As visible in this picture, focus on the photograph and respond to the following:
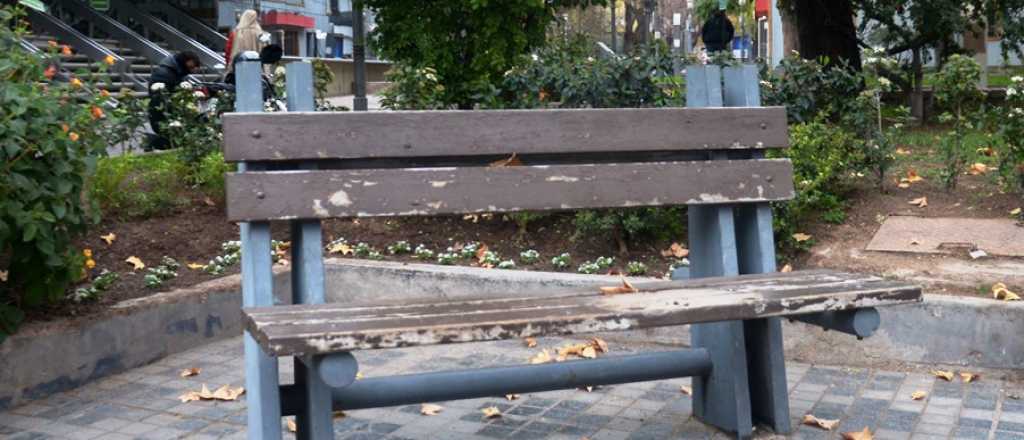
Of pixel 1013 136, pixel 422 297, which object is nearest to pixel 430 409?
pixel 422 297

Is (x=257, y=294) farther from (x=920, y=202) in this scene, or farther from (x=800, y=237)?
(x=920, y=202)

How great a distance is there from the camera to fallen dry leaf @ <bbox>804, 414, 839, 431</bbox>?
4.28m

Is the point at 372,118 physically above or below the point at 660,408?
above

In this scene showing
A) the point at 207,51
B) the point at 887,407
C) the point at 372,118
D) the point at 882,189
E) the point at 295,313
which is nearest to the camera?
the point at 295,313

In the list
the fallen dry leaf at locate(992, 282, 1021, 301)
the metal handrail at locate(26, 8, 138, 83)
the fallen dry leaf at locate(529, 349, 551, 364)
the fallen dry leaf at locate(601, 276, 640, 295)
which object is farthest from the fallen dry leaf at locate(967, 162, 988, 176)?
the metal handrail at locate(26, 8, 138, 83)

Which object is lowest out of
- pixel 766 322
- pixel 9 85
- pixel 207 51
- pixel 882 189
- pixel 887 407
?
pixel 887 407

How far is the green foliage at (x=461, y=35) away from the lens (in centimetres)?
947

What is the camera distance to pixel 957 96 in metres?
7.36

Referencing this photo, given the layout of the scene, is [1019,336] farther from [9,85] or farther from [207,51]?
[207,51]

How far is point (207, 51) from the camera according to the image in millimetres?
25406

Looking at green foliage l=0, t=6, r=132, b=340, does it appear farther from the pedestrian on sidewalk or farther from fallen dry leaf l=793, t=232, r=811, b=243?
the pedestrian on sidewalk

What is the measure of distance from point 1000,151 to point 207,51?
68.6 feet

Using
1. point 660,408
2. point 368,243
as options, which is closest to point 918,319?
point 660,408

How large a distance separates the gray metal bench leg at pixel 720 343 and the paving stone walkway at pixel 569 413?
0.09 meters
